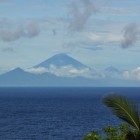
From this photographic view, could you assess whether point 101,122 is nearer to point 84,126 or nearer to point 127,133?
point 84,126

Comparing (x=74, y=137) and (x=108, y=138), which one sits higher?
(x=108, y=138)

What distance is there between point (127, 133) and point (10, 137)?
76437mm

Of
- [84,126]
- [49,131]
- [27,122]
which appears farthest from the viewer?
[27,122]

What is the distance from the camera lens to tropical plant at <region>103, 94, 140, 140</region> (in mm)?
12523

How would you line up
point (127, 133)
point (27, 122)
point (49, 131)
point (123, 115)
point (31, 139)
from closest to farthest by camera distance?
1. point (123, 115)
2. point (127, 133)
3. point (31, 139)
4. point (49, 131)
5. point (27, 122)

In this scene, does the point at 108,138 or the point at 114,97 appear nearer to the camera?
the point at 114,97

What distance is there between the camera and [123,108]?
1246 centimetres

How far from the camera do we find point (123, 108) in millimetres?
12461

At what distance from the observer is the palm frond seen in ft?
41.1

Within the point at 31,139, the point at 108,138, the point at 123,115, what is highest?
the point at 123,115

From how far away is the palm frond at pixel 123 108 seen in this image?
1252 centimetres

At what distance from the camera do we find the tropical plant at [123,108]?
41.1 ft

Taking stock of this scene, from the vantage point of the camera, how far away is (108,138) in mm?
14641

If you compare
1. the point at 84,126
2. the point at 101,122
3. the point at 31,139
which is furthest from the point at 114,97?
the point at 101,122
